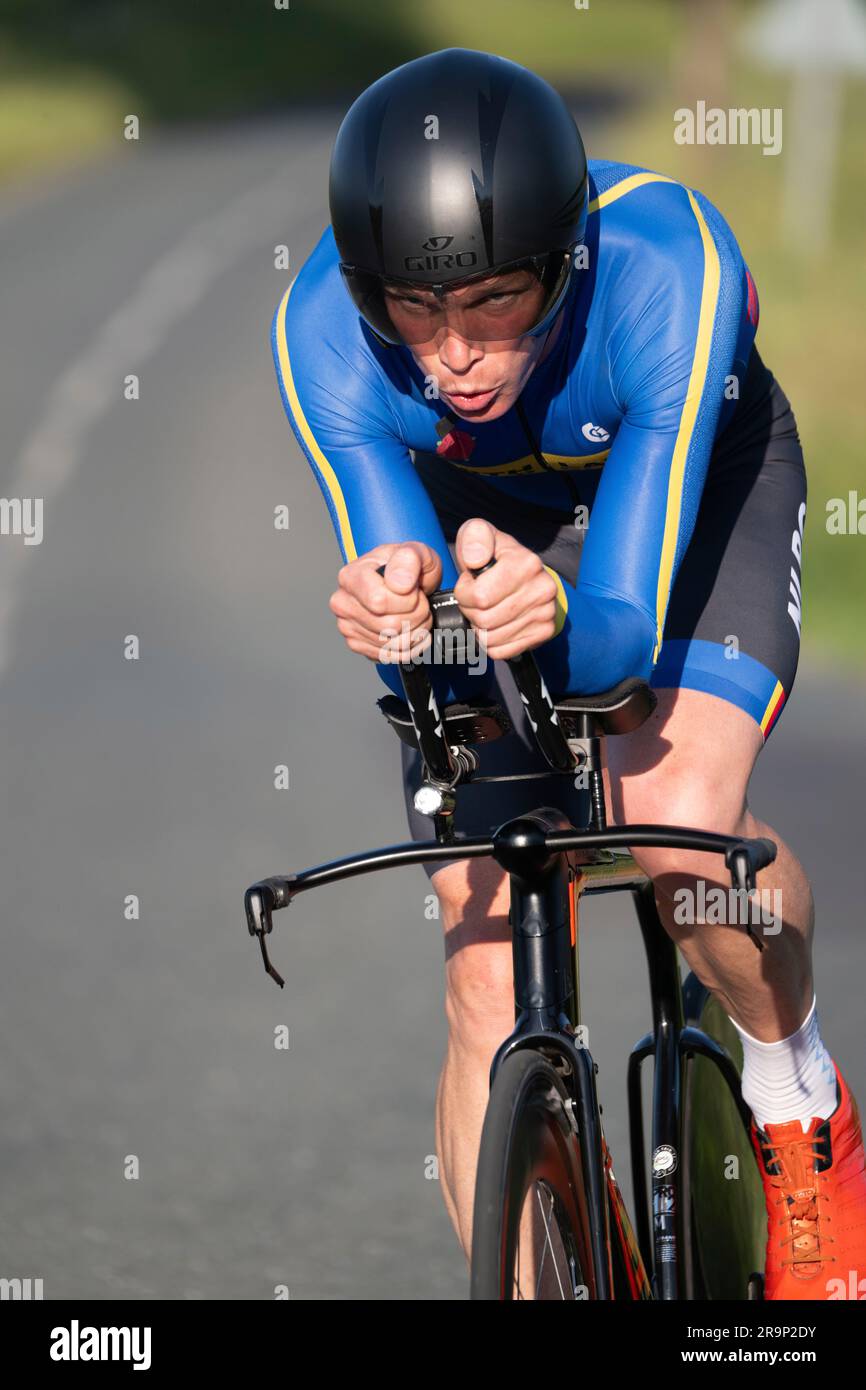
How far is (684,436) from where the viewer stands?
3254mm

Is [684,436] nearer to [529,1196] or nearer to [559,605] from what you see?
[559,605]

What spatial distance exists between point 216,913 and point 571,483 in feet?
10.5

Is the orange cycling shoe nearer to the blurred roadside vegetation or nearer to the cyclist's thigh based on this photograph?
the cyclist's thigh

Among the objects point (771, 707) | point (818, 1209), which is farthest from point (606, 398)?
point (818, 1209)

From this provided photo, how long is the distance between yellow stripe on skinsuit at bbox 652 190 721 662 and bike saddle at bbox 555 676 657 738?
119 mm

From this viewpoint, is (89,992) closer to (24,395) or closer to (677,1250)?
(677,1250)

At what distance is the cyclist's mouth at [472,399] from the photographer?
314cm

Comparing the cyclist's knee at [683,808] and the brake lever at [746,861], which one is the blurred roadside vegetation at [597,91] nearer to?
the cyclist's knee at [683,808]

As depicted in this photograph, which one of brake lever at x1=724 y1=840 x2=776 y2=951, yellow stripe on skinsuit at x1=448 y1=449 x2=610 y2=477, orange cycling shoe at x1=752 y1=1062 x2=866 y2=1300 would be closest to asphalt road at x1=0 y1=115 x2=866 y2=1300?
orange cycling shoe at x1=752 y1=1062 x2=866 y2=1300

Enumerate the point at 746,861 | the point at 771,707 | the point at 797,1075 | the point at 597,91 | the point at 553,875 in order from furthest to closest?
the point at 597,91 < the point at 797,1075 < the point at 771,707 < the point at 553,875 < the point at 746,861

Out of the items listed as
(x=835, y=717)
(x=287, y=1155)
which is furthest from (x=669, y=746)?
(x=835, y=717)

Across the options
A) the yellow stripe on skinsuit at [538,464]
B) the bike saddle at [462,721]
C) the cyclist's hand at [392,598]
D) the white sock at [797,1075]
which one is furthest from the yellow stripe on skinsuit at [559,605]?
the white sock at [797,1075]

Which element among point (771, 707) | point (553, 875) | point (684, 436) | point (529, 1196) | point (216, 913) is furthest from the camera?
point (216, 913)

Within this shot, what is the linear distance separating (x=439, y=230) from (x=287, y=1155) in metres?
2.83
